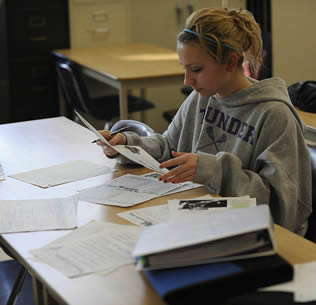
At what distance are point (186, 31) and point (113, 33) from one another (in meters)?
3.33

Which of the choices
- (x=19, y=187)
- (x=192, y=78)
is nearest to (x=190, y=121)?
(x=192, y=78)

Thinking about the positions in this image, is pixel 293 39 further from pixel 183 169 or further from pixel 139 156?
pixel 183 169

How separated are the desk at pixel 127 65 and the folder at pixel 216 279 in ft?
8.73

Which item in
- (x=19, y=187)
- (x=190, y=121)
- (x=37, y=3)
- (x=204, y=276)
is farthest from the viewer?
(x=37, y=3)

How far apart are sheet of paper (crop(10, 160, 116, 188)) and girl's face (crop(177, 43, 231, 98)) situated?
426mm

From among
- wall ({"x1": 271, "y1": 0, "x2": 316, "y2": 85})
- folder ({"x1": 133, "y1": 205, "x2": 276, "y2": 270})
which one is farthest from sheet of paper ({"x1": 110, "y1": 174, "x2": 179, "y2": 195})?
wall ({"x1": 271, "y1": 0, "x2": 316, "y2": 85})

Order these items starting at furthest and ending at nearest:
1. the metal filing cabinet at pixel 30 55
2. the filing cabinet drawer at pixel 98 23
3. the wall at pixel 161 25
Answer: the wall at pixel 161 25 < the filing cabinet drawer at pixel 98 23 < the metal filing cabinet at pixel 30 55

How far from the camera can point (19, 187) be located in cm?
191

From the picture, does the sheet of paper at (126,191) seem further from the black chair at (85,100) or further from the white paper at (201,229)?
the black chair at (85,100)

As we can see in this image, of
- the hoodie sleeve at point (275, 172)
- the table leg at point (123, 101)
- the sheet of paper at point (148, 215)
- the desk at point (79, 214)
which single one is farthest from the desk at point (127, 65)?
the sheet of paper at point (148, 215)

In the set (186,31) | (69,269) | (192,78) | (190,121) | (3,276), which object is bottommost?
(3,276)

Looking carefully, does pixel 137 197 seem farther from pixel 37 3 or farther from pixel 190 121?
pixel 37 3

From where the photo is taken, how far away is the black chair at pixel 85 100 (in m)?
4.18

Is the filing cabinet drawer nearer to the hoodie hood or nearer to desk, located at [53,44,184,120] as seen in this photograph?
desk, located at [53,44,184,120]
